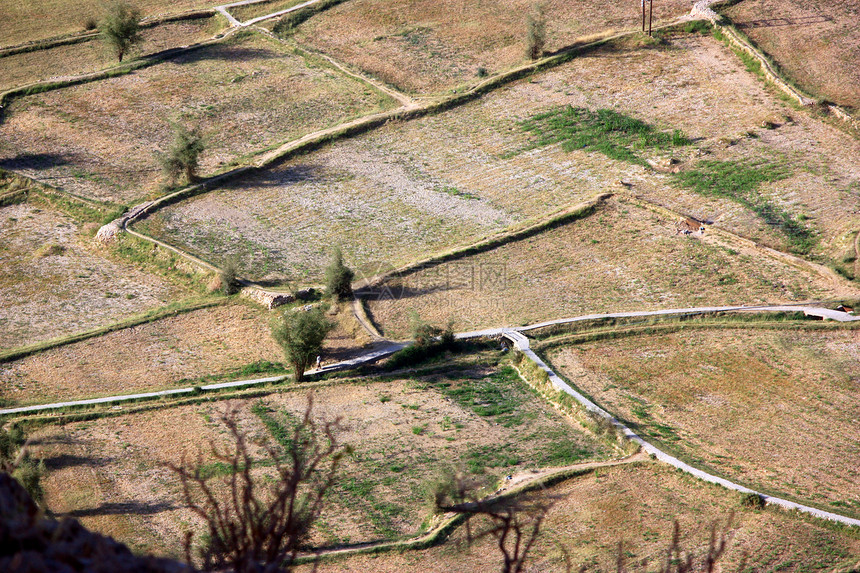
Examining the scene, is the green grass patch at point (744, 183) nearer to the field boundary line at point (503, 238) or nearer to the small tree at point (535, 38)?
the field boundary line at point (503, 238)

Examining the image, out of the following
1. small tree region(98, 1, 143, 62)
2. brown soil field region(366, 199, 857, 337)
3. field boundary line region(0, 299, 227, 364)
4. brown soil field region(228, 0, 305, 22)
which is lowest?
field boundary line region(0, 299, 227, 364)

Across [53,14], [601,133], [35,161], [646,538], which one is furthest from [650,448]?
[53,14]

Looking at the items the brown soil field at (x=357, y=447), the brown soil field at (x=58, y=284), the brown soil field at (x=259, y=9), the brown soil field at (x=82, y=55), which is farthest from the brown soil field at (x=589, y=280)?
the brown soil field at (x=259, y=9)

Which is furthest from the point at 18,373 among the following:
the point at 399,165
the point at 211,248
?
the point at 399,165

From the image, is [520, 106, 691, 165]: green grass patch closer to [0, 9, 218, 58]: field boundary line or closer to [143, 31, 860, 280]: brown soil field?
[143, 31, 860, 280]: brown soil field

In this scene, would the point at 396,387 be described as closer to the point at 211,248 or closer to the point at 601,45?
the point at 211,248

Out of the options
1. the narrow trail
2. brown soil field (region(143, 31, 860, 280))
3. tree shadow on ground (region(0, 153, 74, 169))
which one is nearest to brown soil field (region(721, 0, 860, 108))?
brown soil field (region(143, 31, 860, 280))
